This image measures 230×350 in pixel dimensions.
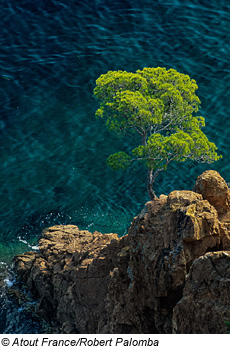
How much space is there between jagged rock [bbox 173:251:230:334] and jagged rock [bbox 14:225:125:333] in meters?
10.6

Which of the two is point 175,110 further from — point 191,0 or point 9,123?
point 191,0

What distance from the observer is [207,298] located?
24203 mm

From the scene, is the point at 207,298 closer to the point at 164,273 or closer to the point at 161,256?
the point at 164,273

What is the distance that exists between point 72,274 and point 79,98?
2738 centimetres

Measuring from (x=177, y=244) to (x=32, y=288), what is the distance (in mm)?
17133


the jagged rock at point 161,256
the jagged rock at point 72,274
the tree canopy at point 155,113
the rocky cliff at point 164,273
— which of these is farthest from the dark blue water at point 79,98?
the jagged rock at point 161,256

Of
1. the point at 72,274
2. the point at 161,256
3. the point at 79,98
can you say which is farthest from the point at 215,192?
the point at 79,98

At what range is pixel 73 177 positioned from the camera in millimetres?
55000

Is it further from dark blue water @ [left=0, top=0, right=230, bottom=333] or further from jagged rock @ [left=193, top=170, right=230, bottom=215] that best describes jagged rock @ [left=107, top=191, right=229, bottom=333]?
dark blue water @ [left=0, top=0, right=230, bottom=333]

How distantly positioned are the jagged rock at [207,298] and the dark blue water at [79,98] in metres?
18.0

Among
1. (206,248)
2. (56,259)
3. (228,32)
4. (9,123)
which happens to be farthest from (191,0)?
(206,248)

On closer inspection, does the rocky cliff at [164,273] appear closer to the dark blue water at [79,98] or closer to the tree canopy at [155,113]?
the dark blue water at [79,98]

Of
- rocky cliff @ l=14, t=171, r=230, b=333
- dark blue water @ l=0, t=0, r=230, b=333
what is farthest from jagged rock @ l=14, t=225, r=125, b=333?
dark blue water @ l=0, t=0, r=230, b=333

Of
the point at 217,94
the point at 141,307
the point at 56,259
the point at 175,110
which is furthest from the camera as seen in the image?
the point at 217,94
